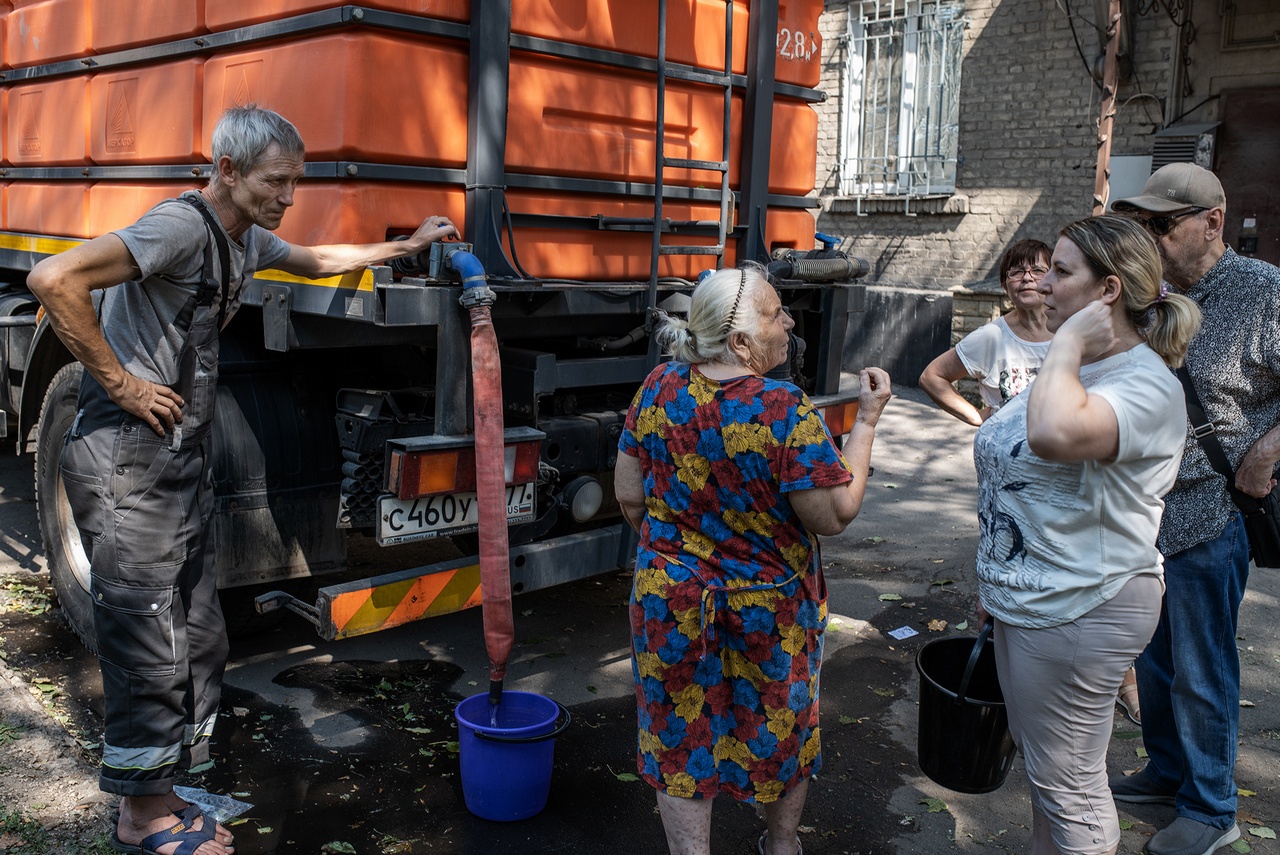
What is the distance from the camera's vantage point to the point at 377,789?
355cm

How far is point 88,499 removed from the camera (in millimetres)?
3043

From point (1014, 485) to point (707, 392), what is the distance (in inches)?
29.2

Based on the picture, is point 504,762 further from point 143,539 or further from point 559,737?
point 143,539

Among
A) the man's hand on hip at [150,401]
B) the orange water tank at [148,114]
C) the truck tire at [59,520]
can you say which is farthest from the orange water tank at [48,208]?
the man's hand on hip at [150,401]

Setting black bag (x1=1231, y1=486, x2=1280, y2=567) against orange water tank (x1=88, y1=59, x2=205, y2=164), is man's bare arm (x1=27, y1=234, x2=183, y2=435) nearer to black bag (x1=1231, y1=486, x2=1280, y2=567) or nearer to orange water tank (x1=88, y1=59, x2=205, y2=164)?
orange water tank (x1=88, y1=59, x2=205, y2=164)

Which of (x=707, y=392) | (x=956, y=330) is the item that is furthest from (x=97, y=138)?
(x=956, y=330)

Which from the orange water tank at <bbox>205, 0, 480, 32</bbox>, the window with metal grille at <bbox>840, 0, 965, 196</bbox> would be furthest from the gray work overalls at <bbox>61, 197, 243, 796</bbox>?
the window with metal grille at <bbox>840, 0, 965, 196</bbox>

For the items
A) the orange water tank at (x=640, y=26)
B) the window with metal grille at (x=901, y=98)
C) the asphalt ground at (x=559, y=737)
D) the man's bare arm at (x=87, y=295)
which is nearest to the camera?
the man's bare arm at (x=87, y=295)

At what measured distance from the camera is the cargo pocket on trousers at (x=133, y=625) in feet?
10.1

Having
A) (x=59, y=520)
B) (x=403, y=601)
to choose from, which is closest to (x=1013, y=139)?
(x=403, y=601)

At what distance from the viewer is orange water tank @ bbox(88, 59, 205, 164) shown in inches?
165

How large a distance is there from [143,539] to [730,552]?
5.29 ft

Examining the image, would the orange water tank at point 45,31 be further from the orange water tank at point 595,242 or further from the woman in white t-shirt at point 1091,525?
the woman in white t-shirt at point 1091,525

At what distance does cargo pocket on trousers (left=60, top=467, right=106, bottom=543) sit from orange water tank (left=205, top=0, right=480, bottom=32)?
1.62m
